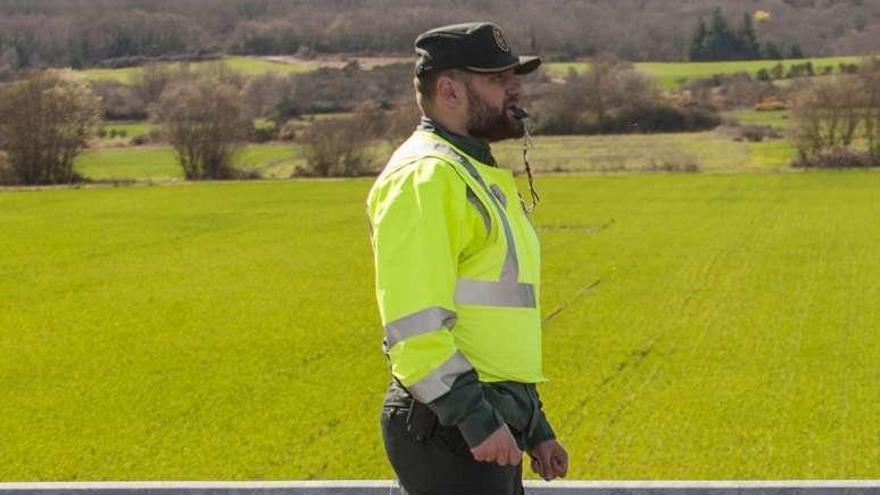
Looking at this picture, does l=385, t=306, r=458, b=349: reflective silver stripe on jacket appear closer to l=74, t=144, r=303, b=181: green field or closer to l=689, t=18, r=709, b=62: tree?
l=74, t=144, r=303, b=181: green field

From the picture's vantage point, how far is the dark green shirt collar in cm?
339

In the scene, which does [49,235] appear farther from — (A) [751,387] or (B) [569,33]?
(B) [569,33]

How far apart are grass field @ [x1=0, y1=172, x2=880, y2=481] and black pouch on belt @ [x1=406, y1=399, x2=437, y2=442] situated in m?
5.16

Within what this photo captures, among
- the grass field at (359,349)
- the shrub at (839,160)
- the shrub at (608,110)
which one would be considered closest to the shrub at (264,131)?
the shrub at (608,110)

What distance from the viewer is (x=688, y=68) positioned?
85.2 metres

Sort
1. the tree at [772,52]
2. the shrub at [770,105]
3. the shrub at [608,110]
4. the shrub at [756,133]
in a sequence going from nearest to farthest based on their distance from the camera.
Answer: the shrub at [756,133] < the shrub at [608,110] < the shrub at [770,105] < the tree at [772,52]

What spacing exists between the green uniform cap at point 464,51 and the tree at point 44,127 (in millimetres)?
49024

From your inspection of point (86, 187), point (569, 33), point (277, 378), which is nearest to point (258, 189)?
point (86, 187)

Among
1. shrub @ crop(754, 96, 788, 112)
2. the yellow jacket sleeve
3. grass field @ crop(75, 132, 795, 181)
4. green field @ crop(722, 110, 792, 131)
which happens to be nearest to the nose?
the yellow jacket sleeve

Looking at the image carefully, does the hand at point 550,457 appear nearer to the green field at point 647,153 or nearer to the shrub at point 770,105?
the green field at point 647,153

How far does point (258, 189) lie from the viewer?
43.1 m

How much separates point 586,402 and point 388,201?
7.78 metres

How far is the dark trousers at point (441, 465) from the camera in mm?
3326

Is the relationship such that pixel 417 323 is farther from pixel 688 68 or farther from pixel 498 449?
pixel 688 68
